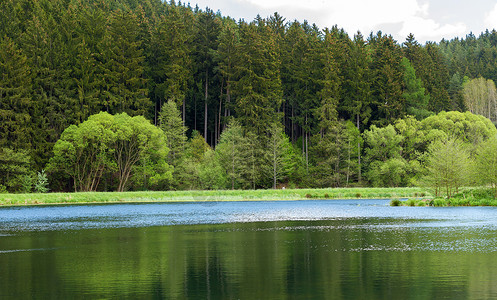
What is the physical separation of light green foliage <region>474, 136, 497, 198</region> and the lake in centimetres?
2280

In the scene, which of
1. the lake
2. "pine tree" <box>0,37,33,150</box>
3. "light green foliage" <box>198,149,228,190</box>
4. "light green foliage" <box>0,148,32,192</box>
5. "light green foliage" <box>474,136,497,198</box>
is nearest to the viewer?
the lake

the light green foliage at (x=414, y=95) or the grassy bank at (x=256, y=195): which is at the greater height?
the light green foliage at (x=414, y=95)

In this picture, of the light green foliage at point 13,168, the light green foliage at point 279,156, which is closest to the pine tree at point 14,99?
the light green foliage at point 13,168

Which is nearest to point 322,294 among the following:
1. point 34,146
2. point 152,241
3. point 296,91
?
point 152,241

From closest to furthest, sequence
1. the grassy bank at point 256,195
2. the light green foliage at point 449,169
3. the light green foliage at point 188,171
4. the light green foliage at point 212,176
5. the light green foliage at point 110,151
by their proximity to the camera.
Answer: the light green foliage at point 449,169 < the grassy bank at point 256,195 < the light green foliage at point 110,151 < the light green foliage at point 212,176 < the light green foliage at point 188,171

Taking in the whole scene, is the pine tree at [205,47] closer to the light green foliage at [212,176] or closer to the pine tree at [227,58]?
the pine tree at [227,58]

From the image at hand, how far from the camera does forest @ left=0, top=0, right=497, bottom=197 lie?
8838 cm

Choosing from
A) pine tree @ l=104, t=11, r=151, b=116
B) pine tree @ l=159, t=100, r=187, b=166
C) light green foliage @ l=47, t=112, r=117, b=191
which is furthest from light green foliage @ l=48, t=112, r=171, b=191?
pine tree @ l=104, t=11, r=151, b=116

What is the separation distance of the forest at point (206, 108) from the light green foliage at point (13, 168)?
18cm

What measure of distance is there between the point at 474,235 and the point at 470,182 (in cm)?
3751

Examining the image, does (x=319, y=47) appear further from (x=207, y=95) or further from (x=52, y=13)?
(x=52, y=13)

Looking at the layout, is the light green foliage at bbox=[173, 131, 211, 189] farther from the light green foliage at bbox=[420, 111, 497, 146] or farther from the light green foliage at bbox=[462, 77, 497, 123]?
the light green foliage at bbox=[462, 77, 497, 123]

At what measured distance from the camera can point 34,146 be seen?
89.2 meters

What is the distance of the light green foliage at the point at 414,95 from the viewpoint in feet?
379
